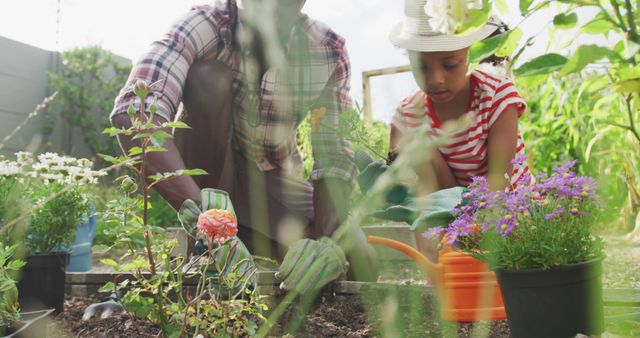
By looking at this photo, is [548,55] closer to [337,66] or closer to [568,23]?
[568,23]

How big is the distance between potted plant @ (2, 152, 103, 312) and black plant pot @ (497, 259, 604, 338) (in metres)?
1.15

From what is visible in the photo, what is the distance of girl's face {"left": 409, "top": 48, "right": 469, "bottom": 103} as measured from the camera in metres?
1.70

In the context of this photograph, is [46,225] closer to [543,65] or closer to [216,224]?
[216,224]

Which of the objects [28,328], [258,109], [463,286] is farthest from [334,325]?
[258,109]

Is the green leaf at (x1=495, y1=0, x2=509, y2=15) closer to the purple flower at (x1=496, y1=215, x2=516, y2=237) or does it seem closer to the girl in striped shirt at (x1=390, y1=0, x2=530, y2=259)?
the purple flower at (x1=496, y1=215, x2=516, y2=237)

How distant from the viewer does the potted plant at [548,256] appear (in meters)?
1.06

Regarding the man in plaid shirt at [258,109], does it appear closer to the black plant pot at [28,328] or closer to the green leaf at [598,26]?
the black plant pot at [28,328]

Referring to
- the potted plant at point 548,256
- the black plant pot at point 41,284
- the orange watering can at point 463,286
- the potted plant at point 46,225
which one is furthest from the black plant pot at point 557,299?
the black plant pot at point 41,284

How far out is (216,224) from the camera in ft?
3.18

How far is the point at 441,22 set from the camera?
0.64 metres

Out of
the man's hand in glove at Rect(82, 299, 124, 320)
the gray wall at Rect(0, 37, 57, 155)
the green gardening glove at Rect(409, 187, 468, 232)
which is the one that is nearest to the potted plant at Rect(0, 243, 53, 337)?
the man's hand in glove at Rect(82, 299, 124, 320)

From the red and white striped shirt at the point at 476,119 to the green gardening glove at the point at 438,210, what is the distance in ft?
1.65

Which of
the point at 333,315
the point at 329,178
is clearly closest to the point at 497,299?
the point at 333,315

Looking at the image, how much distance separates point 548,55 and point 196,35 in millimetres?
1459
